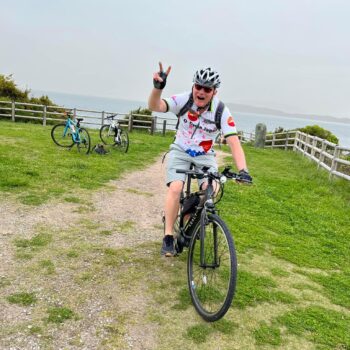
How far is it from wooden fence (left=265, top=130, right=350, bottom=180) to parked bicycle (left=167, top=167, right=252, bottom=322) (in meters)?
7.28

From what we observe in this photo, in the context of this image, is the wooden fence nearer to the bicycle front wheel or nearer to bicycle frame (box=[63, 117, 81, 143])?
the bicycle front wheel

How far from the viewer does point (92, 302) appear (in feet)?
11.9

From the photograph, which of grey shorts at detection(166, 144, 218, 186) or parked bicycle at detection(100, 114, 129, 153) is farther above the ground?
grey shorts at detection(166, 144, 218, 186)

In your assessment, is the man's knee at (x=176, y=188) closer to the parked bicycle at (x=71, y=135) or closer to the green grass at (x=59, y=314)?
the green grass at (x=59, y=314)

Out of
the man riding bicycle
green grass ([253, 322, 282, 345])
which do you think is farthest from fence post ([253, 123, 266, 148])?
green grass ([253, 322, 282, 345])

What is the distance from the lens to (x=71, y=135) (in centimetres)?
1220

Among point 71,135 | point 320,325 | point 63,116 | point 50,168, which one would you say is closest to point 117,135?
point 71,135

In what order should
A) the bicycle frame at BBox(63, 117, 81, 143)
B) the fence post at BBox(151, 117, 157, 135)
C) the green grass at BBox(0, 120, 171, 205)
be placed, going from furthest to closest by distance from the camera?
1. the fence post at BBox(151, 117, 157, 135)
2. the bicycle frame at BBox(63, 117, 81, 143)
3. the green grass at BBox(0, 120, 171, 205)

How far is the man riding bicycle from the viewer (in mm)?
3951

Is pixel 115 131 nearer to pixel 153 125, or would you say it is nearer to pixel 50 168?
pixel 50 168

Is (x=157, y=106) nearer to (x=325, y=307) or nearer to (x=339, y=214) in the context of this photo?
(x=325, y=307)

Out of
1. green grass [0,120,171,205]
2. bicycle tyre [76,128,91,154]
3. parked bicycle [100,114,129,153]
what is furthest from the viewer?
parked bicycle [100,114,129,153]

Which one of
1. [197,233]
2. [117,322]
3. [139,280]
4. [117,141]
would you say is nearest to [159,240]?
[139,280]

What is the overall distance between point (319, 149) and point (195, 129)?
10.8 metres
